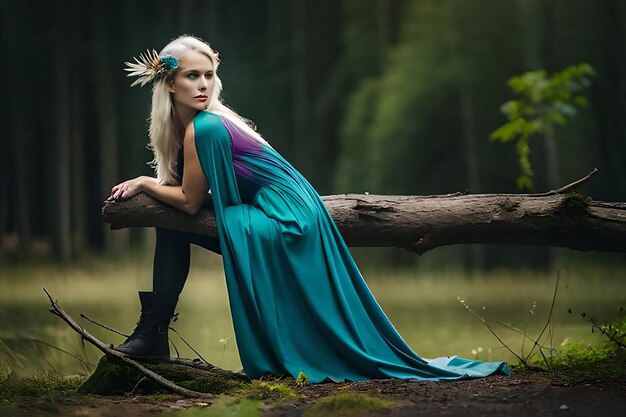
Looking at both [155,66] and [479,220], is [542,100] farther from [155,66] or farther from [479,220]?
[155,66]

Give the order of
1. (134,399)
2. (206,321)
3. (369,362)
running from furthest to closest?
(206,321)
(369,362)
(134,399)

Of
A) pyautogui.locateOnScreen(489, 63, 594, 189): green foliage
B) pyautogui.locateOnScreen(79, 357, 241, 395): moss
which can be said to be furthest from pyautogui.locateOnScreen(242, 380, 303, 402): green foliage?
pyautogui.locateOnScreen(489, 63, 594, 189): green foliage

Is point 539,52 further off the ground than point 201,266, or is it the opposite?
point 539,52

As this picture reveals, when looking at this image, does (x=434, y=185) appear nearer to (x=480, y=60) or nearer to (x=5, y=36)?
(x=480, y=60)

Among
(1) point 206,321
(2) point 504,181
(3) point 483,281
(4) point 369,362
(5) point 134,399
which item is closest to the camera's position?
(5) point 134,399

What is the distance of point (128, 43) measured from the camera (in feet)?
25.6

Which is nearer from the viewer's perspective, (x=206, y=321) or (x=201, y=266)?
(x=206, y=321)

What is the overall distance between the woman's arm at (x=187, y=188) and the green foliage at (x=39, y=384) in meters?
0.93

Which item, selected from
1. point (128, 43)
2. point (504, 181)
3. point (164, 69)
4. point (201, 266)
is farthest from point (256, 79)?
point (164, 69)

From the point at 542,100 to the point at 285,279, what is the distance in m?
3.55

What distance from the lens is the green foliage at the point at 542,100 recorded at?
705 centimetres

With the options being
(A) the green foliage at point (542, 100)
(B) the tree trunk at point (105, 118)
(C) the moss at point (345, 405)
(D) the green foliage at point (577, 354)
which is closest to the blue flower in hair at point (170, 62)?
(C) the moss at point (345, 405)

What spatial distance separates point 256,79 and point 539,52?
2277mm

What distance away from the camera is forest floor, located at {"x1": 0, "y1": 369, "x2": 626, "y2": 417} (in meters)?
3.68
